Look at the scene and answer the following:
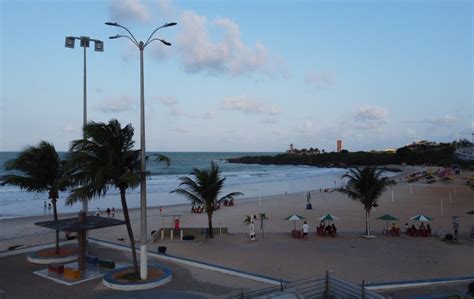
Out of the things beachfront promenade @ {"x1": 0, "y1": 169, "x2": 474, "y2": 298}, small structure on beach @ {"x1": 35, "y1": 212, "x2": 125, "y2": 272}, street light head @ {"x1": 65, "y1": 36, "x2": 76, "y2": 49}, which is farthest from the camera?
street light head @ {"x1": 65, "y1": 36, "x2": 76, "y2": 49}

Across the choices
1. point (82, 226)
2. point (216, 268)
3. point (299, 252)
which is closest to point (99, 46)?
point (82, 226)

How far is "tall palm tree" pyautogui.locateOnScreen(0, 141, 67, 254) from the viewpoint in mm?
15578

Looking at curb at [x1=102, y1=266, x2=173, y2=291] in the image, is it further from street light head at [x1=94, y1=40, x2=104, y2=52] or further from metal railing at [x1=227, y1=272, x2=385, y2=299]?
street light head at [x1=94, y1=40, x2=104, y2=52]

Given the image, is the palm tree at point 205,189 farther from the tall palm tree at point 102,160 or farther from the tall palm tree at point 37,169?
the tall palm tree at point 102,160

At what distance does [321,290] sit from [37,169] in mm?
11562

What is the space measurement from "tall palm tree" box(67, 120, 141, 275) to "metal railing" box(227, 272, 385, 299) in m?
4.84

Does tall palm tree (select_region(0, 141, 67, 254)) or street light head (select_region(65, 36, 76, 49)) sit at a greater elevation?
street light head (select_region(65, 36, 76, 49))

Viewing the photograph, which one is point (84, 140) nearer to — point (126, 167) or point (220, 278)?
point (126, 167)

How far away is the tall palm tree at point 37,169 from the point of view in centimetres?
1558

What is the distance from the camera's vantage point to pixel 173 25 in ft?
37.8

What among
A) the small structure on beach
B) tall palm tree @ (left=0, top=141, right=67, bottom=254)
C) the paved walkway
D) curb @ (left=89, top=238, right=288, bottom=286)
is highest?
tall palm tree @ (left=0, top=141, right=67, bottom=254)

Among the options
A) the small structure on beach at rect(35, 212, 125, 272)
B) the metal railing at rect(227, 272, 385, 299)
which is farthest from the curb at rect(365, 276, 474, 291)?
the small structure on beach at rect(35, 212, 125, 272)

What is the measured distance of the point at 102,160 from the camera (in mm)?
12375

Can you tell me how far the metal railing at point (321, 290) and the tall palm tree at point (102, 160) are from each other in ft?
15.9
